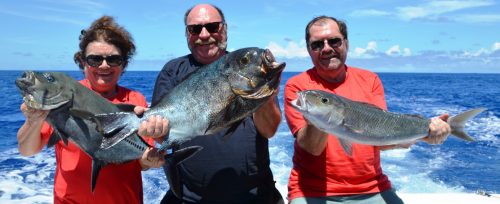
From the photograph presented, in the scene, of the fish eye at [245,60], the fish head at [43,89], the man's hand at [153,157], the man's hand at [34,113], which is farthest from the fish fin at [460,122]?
the man's hand at [34,113]

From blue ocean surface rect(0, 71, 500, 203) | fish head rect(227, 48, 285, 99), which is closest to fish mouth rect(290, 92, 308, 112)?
fish head rect(227, 48, 285, 99)

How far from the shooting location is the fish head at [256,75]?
254 centimetres

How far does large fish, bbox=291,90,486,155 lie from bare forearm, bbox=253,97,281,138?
155 millimetres

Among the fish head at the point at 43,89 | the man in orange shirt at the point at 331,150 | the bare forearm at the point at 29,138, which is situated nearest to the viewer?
the fish head at the point at 43,89

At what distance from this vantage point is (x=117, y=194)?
357cm

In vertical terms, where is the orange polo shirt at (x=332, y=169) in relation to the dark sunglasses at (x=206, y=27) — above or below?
below

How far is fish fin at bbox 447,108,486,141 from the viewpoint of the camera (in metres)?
3.58

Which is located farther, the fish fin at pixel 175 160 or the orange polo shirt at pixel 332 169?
the orange polo shirt at pixel 332 169

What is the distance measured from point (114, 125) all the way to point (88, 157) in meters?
0.96

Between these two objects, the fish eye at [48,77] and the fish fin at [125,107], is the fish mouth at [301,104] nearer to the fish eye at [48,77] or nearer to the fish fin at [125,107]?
the fish fin at [125,107]

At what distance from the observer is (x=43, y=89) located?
2891mm

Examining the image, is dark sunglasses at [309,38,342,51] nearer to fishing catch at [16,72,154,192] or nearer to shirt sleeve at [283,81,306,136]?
shirt sleeve at [283,81,306,136]

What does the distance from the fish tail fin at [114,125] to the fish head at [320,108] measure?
1135mm

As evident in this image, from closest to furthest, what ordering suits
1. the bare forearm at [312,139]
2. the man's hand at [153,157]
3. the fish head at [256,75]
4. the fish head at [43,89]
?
the fish head at [256,75], the fish head at [43,89], the man's hand at [153,157], the bare forearm at [312,139]
